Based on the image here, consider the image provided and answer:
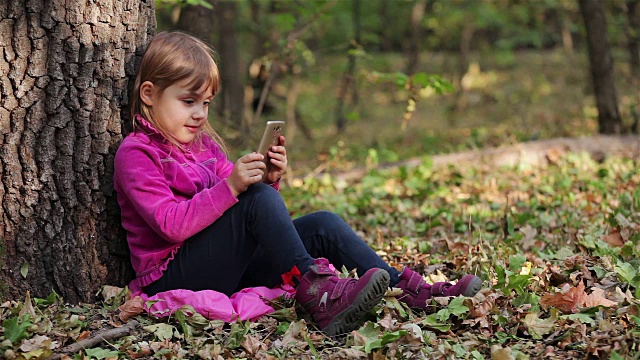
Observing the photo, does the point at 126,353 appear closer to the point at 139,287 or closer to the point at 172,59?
the point at 139,287

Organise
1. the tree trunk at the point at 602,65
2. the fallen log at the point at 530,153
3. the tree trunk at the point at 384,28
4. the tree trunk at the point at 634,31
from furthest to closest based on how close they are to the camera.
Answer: the tree trunk at the point at 384,28, the tree trunk at the point at 634,31, the tree trunk at the point at 602,65, the fallen log at the point at 530,153

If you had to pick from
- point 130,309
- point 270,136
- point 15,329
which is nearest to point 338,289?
point 270,136

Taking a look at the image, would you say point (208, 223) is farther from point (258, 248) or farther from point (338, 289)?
point (338, 289)

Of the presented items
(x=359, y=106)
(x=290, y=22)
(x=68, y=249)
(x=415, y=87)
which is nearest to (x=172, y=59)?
(x=68, y=249)

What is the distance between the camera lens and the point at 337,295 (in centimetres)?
276

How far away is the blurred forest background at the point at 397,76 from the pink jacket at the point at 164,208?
1790mm

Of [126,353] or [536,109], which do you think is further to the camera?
[536,109]

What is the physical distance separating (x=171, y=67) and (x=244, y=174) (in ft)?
1.91

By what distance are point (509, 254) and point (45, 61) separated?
2384 millimetres

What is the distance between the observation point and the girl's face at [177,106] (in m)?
2.99

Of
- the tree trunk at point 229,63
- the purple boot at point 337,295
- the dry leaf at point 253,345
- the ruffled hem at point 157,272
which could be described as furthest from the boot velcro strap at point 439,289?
the tree trunk at point 229,63

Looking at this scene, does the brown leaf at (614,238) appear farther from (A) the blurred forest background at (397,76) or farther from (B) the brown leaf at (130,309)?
(B) the brown leaf at (130,309)

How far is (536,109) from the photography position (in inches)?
496

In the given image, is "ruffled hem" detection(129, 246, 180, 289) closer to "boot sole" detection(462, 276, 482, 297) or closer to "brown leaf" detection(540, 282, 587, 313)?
"boot sole" detection(462, 276, 482, 297)
